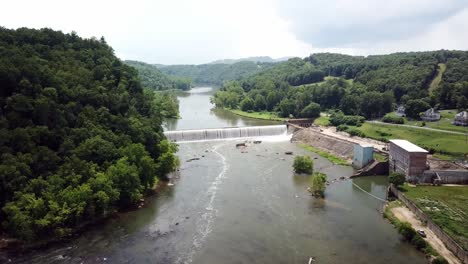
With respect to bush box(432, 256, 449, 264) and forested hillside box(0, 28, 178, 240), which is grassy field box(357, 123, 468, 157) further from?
forested hillside box(0, 28, 178, 240)

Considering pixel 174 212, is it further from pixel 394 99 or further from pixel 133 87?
pixel 394 99

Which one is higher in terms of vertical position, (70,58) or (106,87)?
(70,58)

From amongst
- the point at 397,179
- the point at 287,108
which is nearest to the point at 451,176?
the point at 397,179

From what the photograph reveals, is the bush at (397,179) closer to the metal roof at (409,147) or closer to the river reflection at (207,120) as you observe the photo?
the metal roof at (409,147)

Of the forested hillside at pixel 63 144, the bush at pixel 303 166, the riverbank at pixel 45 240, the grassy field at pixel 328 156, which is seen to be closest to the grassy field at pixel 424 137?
the grassy field at pixel 328 156

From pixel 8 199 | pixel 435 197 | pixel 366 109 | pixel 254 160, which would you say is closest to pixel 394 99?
pixel 366 109
